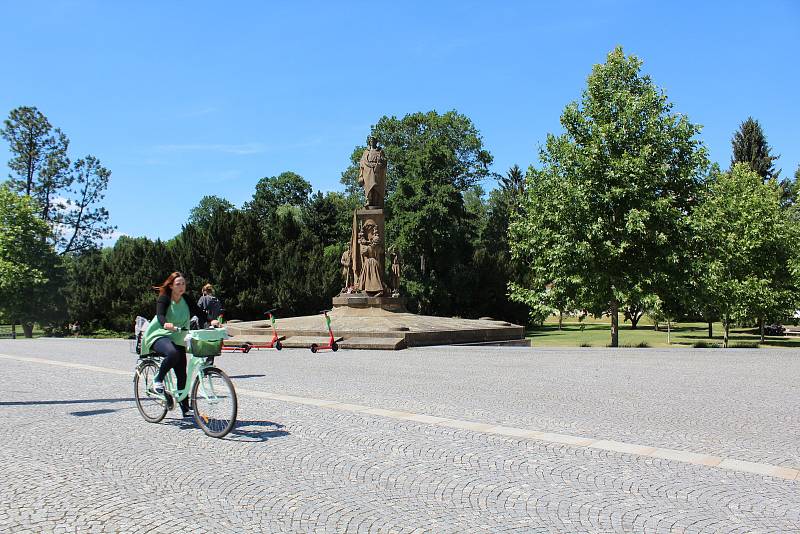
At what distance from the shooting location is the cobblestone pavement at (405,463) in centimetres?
434

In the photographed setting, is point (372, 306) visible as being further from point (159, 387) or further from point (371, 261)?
point (159, 387)

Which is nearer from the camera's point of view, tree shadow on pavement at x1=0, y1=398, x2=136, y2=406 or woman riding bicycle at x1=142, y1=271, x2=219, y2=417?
woman riding bicycle at x1=142, y1=271, x2=219, y2=417

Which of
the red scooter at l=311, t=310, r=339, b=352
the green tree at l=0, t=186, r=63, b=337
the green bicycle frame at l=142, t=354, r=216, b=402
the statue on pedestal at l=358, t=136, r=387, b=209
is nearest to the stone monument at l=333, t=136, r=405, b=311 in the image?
the statue on pedestal at l=358, t=136, r=387, b=209

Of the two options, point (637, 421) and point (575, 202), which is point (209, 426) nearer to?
point (637, 421)

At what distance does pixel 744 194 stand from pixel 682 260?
12542 millimetres

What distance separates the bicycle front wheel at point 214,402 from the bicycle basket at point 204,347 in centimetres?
17

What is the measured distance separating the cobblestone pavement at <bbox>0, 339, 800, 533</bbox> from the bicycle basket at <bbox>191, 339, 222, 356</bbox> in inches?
34.0

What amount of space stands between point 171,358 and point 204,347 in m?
0.60

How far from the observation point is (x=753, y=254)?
1378 inches

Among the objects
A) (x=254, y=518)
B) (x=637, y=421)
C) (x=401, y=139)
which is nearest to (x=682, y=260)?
(x=637, y=421)

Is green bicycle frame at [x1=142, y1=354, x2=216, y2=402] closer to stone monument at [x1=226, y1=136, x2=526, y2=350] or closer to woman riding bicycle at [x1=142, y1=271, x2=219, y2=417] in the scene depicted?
woman riding bicycle at [x1=142, y1=271, x2=219, y2=417]

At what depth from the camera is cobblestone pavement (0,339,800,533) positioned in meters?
4.34

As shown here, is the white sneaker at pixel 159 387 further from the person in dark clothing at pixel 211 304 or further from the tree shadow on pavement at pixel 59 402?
the person in dark clothing at pixel 211 304

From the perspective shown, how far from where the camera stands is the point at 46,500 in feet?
15.5
